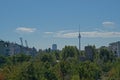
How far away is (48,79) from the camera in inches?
1657

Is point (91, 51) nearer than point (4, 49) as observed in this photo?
Yes

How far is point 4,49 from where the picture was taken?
156 m

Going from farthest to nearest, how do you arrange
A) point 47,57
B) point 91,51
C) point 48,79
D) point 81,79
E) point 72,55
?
point 91,51 → point 72,55 → point 47,57 → point 81,79 → point 48,79

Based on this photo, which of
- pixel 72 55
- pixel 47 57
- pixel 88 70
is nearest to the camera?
pixel 88 70

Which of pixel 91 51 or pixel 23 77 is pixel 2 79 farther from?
pixel 91 51

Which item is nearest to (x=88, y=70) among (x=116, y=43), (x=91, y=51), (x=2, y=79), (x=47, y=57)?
(x=2, y=79)

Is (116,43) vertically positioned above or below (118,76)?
above

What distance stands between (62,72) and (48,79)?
11625 mm

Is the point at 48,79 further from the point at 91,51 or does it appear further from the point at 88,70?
the point at 91,51

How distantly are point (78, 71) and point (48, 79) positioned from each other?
6.29 meters

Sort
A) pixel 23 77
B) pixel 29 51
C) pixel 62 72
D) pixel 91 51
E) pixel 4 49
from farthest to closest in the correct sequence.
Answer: pixel 29 51, pixel 4 49, pixel 91 51, pixel 62 72, pixel 23 77

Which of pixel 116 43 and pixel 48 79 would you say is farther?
pixel 116 43

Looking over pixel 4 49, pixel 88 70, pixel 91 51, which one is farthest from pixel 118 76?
pixel 4 49

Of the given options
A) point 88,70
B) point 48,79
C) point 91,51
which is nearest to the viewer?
point 48,79
